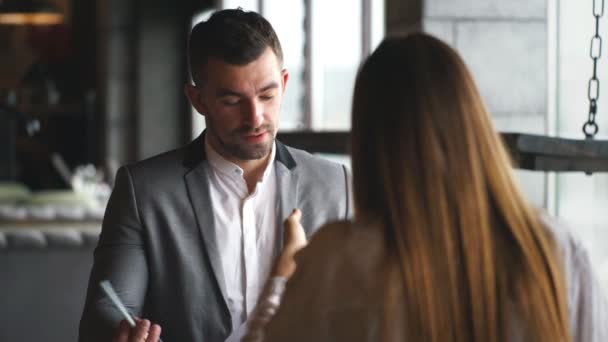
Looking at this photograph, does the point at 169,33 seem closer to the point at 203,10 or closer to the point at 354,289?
the point at 203,10

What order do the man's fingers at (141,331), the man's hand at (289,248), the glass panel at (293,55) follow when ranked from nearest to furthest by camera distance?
the man's hand at (289,248), the man's fingers at (141,331), the glass panel at (293,55)

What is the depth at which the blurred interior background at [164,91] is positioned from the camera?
3189 mm

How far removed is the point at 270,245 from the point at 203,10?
730cm

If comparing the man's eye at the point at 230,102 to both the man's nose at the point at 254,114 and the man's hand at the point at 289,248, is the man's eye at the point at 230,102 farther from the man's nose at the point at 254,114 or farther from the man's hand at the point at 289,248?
the man's hand at the point at 289,248

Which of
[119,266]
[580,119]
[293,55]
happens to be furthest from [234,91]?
[293,55]

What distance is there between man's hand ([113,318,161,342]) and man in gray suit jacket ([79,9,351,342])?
121mm

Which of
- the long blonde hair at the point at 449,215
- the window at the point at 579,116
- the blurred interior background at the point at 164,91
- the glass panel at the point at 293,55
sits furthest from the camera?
the glass panel at the point at 293,55

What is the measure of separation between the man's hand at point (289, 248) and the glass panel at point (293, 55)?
426 centimetres

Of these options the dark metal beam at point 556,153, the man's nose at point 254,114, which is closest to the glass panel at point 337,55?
the dark metal beam at point 556,153

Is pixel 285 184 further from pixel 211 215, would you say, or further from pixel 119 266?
pixel 119 266

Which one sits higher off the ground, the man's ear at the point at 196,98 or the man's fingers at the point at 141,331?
the man's ear at the point at 196,98

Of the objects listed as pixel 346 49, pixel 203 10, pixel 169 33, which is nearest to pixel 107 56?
pixel 169 33

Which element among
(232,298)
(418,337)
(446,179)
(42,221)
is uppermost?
(446,179)

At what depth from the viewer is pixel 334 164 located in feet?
→ 6.39
